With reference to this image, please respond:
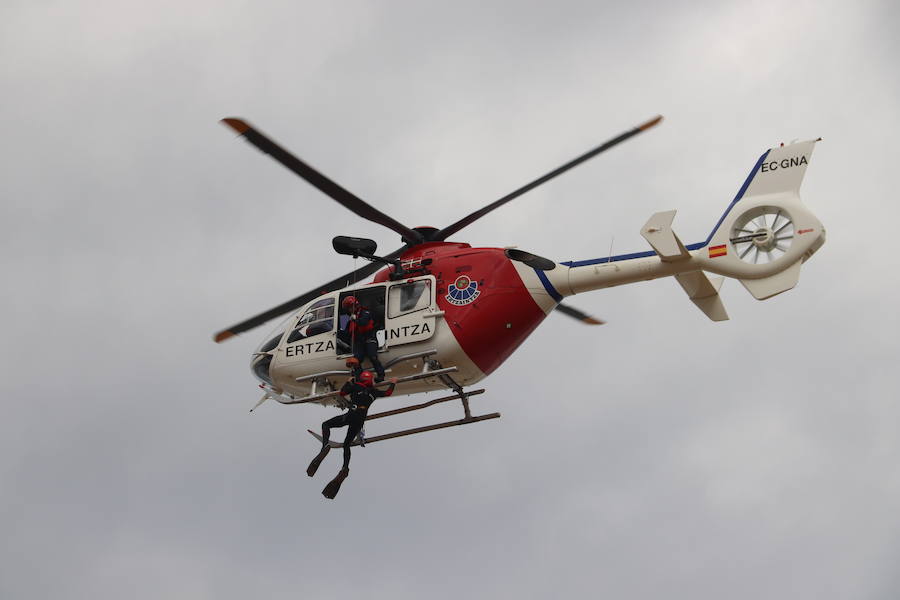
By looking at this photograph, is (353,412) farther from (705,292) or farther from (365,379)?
(705,292)

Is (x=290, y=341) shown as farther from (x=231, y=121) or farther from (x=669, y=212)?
(x=669, y=212)

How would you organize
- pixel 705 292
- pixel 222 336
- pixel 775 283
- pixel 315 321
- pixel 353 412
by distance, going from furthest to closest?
pixel 222 336 < pixel 315 321 < pixel 353 412 < pixel 705 292 < pixel 775 283

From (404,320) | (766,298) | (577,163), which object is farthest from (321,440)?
(766,298)

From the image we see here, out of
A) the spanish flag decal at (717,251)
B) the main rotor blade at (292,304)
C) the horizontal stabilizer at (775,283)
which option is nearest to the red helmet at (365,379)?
the main rotor blade at (292,304)

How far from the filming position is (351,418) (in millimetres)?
23297

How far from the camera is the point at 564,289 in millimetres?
22922

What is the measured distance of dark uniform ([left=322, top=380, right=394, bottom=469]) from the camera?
75.9ft

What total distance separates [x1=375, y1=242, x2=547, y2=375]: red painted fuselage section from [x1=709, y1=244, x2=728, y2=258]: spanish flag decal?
325 cm

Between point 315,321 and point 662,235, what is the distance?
6.88m

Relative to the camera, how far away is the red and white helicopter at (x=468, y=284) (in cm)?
2128

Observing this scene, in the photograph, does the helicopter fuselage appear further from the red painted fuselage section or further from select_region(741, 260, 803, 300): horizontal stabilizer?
select_region(741, 260, 803, 300): horizontal stabilizer

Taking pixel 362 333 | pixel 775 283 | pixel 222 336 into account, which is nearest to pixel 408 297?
pixel 362 333

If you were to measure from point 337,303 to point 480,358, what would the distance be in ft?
9.91

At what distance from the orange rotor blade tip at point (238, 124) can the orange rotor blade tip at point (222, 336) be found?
529 cm
